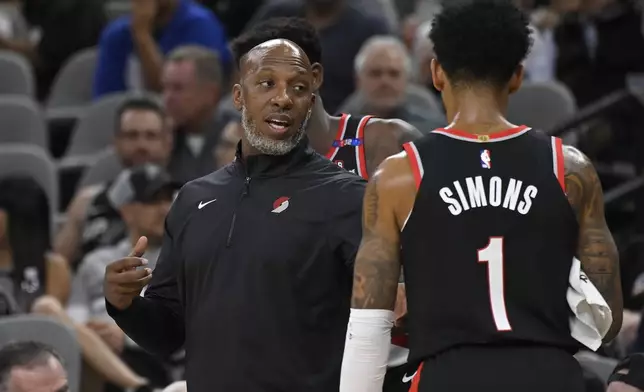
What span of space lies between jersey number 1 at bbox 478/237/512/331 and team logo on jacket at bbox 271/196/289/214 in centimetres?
76

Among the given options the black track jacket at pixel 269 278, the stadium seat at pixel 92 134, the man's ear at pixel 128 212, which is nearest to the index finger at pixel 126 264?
the black track jacket at pixel 269 278

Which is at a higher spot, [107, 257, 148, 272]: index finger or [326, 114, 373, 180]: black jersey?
[326, 114, 373, 180]: black jersey

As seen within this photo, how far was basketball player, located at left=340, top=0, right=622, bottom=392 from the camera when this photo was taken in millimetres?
3309

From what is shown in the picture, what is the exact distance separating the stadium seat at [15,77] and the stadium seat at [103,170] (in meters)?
1.43

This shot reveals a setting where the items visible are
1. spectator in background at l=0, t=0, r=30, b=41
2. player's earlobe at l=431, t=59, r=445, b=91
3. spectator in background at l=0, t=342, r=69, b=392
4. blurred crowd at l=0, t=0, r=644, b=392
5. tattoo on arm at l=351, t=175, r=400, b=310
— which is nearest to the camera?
tattoo on arm at l=351, t=175, r=400, b=310

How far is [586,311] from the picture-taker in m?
3.35

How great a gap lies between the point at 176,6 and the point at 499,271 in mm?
6437

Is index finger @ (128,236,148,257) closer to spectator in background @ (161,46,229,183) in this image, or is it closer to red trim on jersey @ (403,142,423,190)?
red trim on jersey @ (403,142,423,190)

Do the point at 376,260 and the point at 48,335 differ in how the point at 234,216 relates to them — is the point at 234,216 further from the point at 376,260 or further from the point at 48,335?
the point at 48,335

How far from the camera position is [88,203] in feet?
25.8

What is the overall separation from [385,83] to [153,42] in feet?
6.26

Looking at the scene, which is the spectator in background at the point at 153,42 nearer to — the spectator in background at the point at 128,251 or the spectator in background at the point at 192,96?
the spectator in background at the point at 192,96

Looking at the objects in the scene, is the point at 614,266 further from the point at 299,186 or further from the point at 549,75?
the point at 549,75

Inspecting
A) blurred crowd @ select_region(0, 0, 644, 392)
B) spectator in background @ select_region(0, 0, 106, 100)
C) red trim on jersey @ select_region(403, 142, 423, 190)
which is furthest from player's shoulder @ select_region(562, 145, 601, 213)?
spectator in background @ select_region(0, 0, 106, 100)
